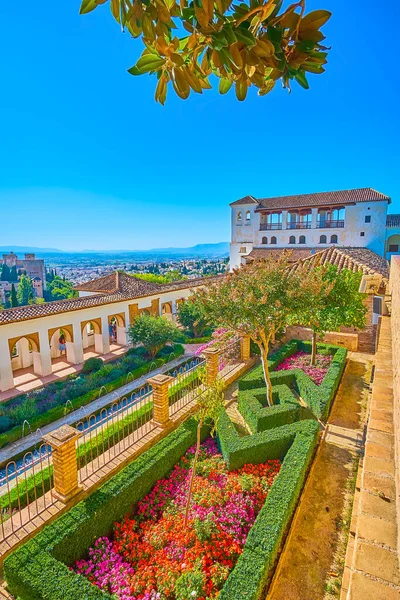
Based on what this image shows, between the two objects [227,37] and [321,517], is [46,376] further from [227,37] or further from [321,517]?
[227,37]

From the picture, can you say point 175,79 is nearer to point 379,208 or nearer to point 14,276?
point 379,208

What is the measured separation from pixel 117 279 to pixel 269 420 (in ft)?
55.3

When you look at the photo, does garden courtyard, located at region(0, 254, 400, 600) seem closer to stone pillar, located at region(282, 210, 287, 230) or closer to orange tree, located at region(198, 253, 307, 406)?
orange tree, located at region(198, 253, 307, 406)

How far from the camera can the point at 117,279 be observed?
2222 cm

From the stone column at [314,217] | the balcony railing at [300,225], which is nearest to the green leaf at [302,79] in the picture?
the stone column at [314,217]

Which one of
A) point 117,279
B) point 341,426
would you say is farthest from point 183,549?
point 117,279

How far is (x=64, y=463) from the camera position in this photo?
17.4 ft

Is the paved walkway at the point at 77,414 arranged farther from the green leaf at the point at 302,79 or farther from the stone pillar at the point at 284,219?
the stone pillar at the point at 284,219

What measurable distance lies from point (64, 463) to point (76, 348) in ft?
39.6

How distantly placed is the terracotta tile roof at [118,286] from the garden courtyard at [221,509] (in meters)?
13.5

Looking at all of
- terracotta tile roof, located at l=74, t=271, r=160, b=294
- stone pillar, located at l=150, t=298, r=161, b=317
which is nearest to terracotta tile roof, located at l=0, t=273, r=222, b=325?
terracotta tile roof, located at l=74, t=271, r=160, b=294

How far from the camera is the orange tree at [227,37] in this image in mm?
1184

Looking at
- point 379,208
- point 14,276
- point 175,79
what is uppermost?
point 379,208

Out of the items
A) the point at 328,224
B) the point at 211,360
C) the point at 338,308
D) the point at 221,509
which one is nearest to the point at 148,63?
the point at 221,509
